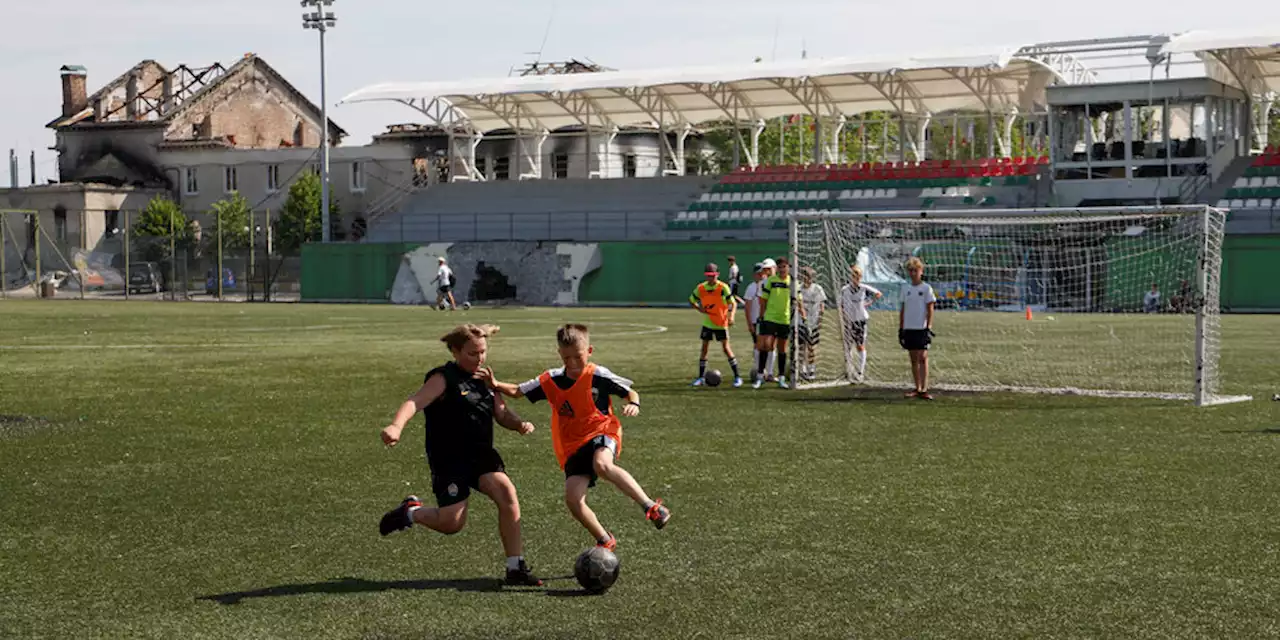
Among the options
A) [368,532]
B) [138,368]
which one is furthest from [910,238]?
[368,532]

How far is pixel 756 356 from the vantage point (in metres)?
19.7

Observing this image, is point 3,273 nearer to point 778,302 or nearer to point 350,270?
point 350,270

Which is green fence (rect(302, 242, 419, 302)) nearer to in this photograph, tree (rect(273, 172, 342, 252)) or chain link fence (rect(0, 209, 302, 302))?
chain link fence (rect(0, 209, 302, 302))

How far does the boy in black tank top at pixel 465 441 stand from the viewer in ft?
25.3

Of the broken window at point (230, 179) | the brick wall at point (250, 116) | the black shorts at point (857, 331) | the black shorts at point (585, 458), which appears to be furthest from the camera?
the brick wall at point (250, 116)

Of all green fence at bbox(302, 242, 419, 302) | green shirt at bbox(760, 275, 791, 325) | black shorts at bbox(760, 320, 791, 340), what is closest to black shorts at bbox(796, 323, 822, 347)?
black shorts at bbox(760, 320, 791, 340)

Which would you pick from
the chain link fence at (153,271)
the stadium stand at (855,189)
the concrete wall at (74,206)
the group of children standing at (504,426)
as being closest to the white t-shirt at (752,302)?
the group of children standing at (504,426)

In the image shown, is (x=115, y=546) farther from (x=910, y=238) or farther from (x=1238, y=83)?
(x=1238, y=83)

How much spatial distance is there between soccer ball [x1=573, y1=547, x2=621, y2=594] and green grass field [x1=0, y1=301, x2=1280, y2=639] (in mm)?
96

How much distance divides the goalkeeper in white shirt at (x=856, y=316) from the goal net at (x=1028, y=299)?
0.08 ft

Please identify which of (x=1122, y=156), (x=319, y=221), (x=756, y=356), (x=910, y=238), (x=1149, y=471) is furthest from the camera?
(x=319, y=221)

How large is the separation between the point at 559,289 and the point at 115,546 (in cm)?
4213

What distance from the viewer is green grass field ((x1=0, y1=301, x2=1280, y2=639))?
23.3 ft

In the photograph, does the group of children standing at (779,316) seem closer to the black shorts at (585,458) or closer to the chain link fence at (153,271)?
the black shorts at (585,458)
